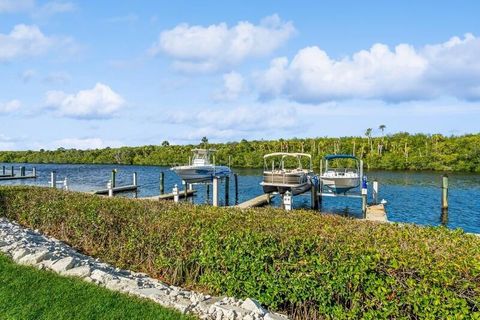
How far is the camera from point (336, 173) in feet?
92.3

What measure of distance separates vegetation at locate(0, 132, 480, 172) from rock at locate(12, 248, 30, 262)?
72.9 m

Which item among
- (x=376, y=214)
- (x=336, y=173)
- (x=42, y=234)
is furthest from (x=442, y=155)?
(x=42, y=234)

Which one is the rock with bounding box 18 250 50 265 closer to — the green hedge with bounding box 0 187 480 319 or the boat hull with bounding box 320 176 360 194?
the green hedge with bounding box 0 187 480 319

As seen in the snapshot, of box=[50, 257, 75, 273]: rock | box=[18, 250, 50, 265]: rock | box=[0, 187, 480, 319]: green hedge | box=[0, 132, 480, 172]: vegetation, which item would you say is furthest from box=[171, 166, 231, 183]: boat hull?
box=[0, 132, 480, 172]: vegetation

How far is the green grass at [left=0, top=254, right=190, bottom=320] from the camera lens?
6.10 meters

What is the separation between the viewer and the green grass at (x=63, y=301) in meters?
6.10

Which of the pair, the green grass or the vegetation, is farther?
the vegetation

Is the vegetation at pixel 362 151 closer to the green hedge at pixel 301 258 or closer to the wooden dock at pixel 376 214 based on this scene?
the wooden dock at pixel 376 214

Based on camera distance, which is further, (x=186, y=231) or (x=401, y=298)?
(x=186, y=231)

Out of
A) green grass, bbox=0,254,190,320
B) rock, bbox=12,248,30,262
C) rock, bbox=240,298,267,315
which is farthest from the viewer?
rock, bbox=12,248,30,262

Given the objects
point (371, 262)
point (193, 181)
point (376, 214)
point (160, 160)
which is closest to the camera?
point (371, 262)

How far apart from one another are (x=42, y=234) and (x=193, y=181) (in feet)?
70.9

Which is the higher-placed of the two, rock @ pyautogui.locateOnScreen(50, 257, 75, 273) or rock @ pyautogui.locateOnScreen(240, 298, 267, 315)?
rock @ pyautogui.locateOnScreen(50, 257, 75, 273)

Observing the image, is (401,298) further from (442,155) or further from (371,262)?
(442,155)
